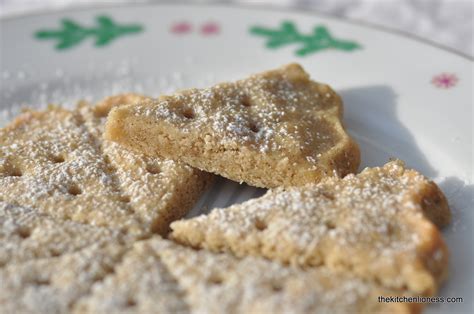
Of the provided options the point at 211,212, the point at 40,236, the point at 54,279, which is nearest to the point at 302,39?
the point at 211,212

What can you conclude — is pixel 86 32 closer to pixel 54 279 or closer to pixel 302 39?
pixel 302 39

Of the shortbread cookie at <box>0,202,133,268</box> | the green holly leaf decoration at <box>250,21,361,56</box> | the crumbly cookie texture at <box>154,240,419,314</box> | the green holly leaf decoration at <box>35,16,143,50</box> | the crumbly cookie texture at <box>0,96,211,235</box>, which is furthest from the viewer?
the green holly leaf decoration at <box>35,16,143,50</box>

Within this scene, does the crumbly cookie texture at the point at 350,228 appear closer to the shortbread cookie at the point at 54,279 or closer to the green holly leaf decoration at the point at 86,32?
the shortbread cookie at the point at 54,279

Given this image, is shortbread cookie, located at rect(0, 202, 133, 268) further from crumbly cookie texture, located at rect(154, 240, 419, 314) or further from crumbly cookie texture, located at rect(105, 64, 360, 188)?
crumbly cookie texture, located at rect(105, 64, 360, 188)

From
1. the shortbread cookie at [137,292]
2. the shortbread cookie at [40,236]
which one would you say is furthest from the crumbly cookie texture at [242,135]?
the shortbread cookie at [137,292]

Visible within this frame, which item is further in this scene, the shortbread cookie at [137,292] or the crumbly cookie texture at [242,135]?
the crumbly cookie texture at [242,135]

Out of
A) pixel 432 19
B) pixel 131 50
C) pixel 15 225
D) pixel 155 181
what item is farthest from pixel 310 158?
pixel 432 19

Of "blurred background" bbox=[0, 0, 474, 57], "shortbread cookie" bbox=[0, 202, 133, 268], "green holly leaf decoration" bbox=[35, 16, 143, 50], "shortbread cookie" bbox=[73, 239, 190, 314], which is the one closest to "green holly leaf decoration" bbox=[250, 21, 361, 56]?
"blurred background" bbox=[0, 0, 474, 57]
